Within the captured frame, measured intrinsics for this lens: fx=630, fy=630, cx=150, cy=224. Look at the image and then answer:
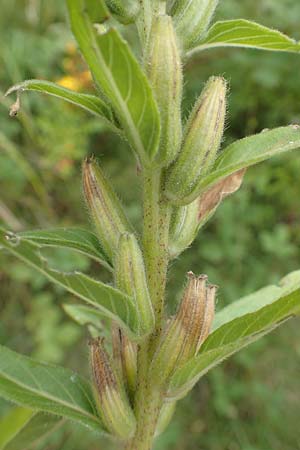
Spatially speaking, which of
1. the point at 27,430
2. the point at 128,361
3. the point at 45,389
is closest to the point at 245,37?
the point at 128,361

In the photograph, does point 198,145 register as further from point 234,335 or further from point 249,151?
point 234,335

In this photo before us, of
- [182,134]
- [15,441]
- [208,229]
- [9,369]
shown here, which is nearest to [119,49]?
[182,134]

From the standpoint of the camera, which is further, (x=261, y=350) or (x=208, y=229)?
(x=208, y=229)

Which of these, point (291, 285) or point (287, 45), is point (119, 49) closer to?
point (287, 45)

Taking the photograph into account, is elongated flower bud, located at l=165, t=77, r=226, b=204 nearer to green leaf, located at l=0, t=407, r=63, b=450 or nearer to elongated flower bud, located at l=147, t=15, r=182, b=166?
elongated flower bud, located at l=147, t=15, r=182, b=166

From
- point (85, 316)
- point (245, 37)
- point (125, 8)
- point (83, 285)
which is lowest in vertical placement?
point (85, 316)

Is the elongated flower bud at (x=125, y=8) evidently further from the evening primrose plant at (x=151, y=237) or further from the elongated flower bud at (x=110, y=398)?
the elongated flower bud at (x=110, y=398)

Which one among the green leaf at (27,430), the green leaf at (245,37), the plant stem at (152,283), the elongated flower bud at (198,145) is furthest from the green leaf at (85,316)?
the green leaf at (245,37)
